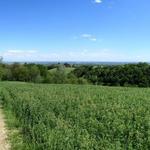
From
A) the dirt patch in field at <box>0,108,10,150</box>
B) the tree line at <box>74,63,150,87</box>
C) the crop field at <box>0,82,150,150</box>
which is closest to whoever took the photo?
the crop field at <box>0,82,150,150</box>

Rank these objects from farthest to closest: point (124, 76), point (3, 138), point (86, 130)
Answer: point (124, 76)
point (3, 138)
point (86, 130)

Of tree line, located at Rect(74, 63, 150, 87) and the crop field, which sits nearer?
the crop field

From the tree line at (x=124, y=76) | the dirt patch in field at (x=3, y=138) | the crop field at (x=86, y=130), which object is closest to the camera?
the crop field at (x=86, y=130)

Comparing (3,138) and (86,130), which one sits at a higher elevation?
(86,130)

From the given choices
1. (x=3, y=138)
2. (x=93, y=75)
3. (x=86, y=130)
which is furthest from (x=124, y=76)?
(x=86, y=130)

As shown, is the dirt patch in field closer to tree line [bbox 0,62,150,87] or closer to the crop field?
the crop field

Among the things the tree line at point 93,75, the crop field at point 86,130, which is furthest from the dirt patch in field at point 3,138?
the tree line at point 93,75

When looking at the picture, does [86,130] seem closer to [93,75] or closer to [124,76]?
[124,76]

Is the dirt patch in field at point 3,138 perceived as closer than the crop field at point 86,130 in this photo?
No

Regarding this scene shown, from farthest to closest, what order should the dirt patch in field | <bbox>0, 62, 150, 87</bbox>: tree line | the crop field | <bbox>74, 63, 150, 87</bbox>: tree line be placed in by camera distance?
<bbox>0, 62, 150, 87</bbox>: tree line → <bbox>74, 63, 150, 87</bbox>: tree line → the dirt patch in field → the crop field

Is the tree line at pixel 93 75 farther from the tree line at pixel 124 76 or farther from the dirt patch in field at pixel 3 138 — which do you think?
the dirt patch in field at pixel 3 138

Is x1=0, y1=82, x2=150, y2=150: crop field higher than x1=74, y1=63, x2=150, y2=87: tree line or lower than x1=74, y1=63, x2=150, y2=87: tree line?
higher

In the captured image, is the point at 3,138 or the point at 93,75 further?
the point at 93,75

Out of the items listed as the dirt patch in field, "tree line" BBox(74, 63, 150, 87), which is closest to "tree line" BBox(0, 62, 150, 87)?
"tree line" BBox(74, 63, 150, 87)
